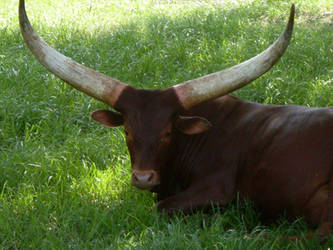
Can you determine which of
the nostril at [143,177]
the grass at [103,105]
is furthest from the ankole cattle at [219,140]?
the grass at [103,105]

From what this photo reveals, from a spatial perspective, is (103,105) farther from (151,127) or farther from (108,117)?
(151,127)

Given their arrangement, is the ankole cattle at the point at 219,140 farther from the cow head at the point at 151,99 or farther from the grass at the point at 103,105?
the grass at the point at 103,105

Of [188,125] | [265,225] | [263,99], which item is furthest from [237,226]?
[263,99]

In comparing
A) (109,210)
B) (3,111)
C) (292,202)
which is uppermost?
(292,202)

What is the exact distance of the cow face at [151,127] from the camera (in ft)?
13.8

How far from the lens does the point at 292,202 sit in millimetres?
4098

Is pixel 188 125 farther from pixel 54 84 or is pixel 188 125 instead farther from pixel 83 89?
pixel 54 84

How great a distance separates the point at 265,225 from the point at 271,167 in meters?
0.39

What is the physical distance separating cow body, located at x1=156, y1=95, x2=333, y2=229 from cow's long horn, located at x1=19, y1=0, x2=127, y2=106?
545 millimetres

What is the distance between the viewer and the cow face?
4219 millimetres

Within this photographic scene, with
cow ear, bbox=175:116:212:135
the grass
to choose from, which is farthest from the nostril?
cow ear, bbox=175:116:212:135

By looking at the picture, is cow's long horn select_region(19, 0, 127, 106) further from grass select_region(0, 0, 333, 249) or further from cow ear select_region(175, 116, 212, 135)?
grass select_region(0, 0, 333, 249)

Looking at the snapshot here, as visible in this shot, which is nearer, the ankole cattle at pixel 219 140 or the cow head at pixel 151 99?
the ankole cattle at pixel 219 140

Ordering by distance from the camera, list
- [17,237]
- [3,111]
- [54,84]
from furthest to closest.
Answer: [54,84] → [3,111] → [17,237]
